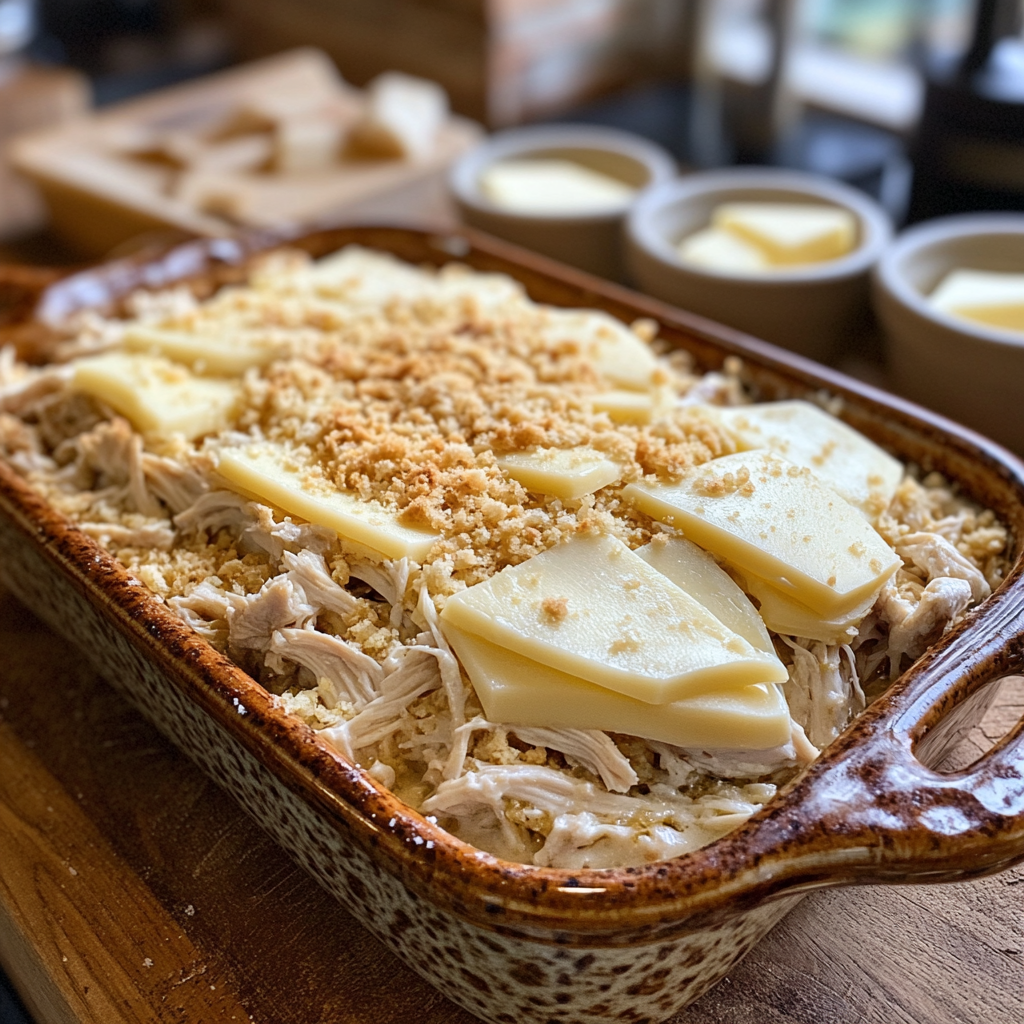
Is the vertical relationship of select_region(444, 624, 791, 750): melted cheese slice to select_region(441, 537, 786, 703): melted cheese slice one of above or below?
below

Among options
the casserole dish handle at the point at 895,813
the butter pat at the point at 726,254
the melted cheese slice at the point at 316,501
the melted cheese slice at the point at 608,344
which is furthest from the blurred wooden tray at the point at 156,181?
the casserole dish handle at the point at 895,813

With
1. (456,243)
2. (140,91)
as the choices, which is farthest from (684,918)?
(140,91)

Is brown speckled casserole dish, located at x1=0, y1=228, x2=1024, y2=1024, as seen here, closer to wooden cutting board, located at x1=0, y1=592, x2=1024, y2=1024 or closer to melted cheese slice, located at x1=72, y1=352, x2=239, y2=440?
wooden cutting board, located at x1=0, y1=592, x2=1024, y2=1024

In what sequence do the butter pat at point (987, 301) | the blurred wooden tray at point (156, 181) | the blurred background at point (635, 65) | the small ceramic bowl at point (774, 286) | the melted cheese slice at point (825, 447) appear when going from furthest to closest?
the blurred background at point (635, 65)
the blurred wooden tray at point (156, 181)
the small ceramic bowl at point (774, 286)
the butter pat at point (987, 301)
the melted cheese slice at point (825, 447)

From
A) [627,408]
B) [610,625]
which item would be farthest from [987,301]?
[610,625]

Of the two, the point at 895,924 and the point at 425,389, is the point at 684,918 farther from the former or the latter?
the point at 425,389

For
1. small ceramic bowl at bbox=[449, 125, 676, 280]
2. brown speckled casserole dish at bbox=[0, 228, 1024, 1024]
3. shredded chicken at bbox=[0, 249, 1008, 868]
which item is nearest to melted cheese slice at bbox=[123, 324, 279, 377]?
shredded chicken at bbox=[0, 249, 1008, 868]

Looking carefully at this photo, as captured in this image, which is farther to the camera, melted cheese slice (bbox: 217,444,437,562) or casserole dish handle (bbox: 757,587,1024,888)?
melted cheese slice (bbox: 217,444,437,562)

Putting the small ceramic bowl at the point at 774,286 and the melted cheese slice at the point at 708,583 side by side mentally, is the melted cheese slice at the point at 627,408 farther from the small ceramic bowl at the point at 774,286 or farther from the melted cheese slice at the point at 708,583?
the small ceramic bowl at the point at 774,286
